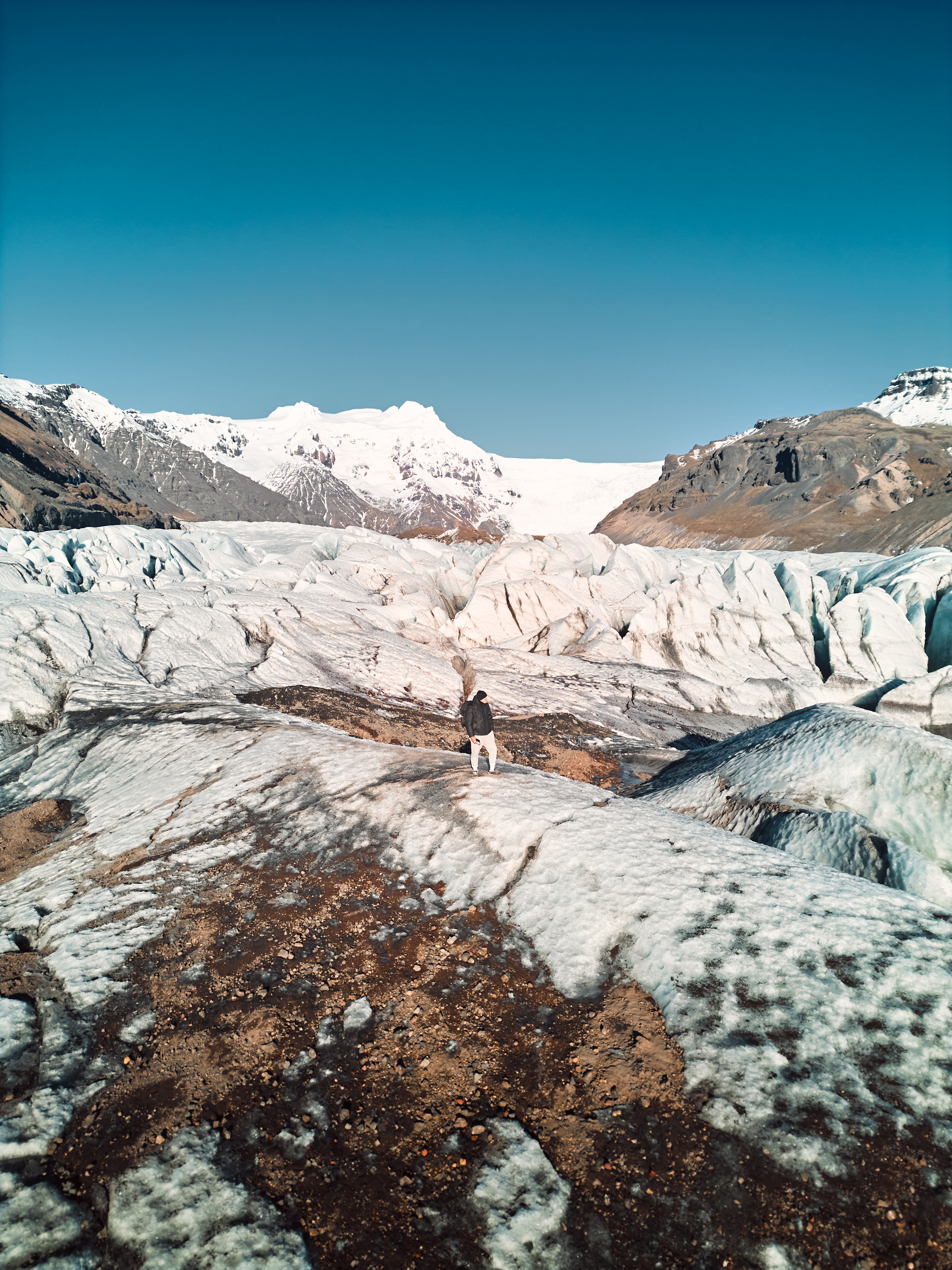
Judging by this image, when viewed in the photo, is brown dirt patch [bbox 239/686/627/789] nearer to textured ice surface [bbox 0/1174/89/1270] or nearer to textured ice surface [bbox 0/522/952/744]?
textured ice surface [bbox 0/522/952/744]

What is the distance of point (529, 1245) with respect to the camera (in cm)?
527

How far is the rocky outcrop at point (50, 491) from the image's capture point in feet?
291

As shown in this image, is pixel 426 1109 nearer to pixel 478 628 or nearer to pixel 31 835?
pixel 31 835

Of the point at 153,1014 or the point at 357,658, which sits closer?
the point at 153,1014

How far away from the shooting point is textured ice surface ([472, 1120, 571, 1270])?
5184mm

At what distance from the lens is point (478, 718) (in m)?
13.7

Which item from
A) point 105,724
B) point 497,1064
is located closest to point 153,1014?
point 497,1064

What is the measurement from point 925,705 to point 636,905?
29.8 metres

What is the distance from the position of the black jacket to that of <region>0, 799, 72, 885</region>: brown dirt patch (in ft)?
27.8

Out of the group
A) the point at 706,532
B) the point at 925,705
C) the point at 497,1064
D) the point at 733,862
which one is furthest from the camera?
the point at 706,532

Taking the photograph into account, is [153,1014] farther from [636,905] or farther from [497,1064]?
[636,905]

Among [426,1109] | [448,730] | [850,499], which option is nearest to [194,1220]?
[426,1109]

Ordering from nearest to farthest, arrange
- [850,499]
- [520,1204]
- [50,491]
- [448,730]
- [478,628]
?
[520,1204], [448,730], [478,628], [50,491], [850,499]

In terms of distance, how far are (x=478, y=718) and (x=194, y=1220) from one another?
918cm
